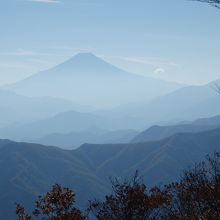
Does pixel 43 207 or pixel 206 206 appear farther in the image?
pixel 206 206

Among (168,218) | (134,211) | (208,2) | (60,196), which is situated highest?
(208,2)

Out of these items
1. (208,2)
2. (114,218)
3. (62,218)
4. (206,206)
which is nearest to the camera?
(208,2)

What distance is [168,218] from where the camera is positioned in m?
16.2

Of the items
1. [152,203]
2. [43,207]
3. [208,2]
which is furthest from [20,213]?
[208,2]

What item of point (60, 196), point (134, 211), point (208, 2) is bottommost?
point (134, 211)

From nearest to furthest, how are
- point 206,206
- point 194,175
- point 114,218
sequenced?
point 114,218 < point 206,206 < point 194,175

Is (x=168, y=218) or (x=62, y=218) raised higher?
(x=62, y=218)

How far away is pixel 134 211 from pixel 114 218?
1.33 metres

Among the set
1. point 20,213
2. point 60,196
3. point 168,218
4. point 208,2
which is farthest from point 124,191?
point 208,2

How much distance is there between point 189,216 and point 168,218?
112 cm

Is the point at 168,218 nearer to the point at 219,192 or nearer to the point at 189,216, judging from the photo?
the point at 189,216

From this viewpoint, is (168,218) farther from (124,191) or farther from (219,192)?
(124,191)

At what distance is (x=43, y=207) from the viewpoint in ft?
40.7

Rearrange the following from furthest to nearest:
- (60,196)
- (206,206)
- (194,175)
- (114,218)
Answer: (194,175)
(206,206)
(114,218)
(60,196)
